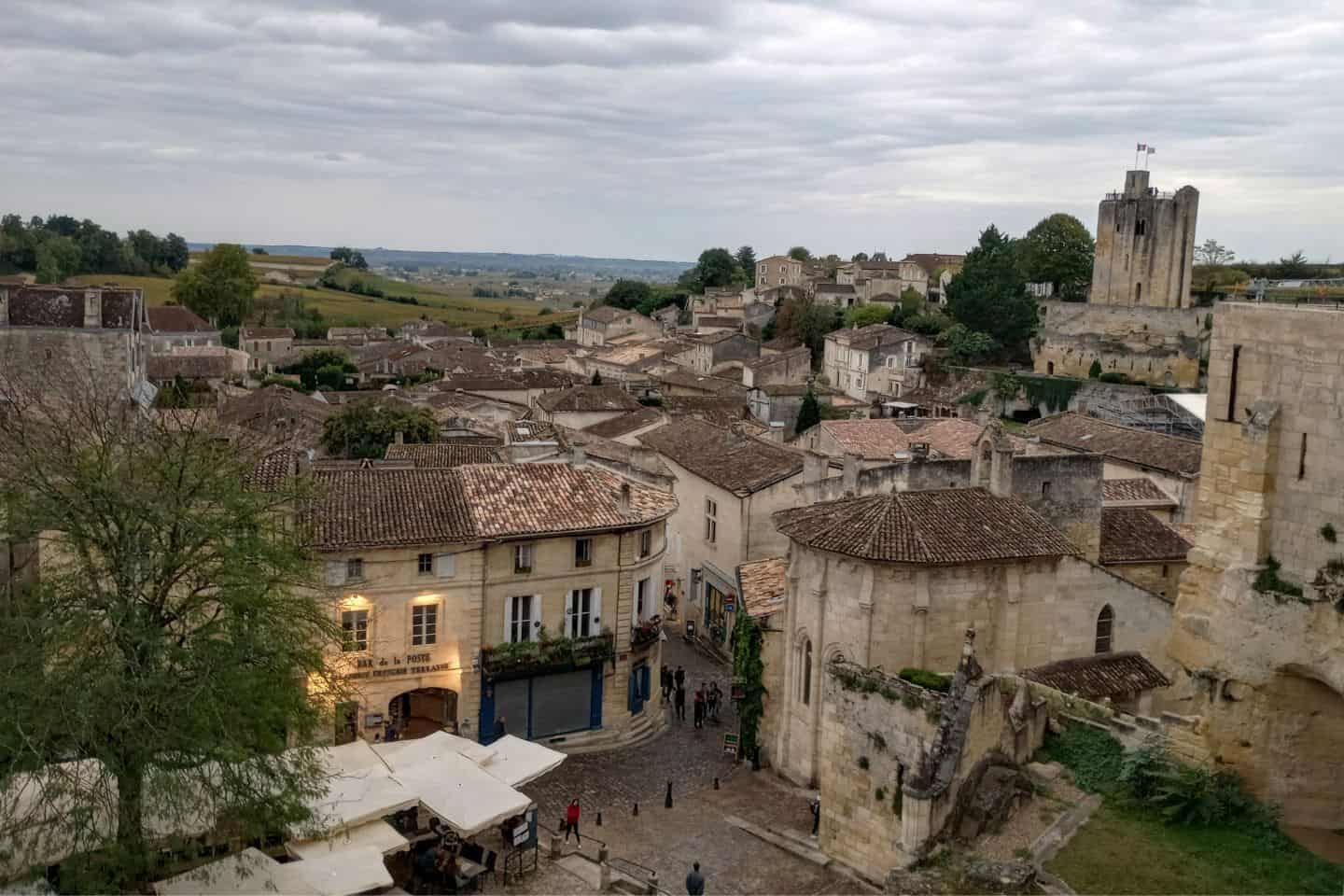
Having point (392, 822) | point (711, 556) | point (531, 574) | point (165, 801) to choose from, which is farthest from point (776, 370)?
point (165, 801)

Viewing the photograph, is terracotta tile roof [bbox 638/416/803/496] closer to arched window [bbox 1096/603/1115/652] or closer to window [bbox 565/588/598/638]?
window [bbox 565/588/598/638]

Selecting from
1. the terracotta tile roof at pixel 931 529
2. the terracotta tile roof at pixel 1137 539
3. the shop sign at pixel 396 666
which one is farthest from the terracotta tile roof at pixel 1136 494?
the shop sign at pixel 396 666

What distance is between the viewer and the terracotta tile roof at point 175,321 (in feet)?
346

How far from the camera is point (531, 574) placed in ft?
102

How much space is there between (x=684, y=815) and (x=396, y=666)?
8.33 meters

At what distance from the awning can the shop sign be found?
7572 mm

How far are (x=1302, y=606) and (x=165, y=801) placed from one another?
57.5ft

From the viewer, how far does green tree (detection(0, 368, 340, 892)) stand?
17.6 m

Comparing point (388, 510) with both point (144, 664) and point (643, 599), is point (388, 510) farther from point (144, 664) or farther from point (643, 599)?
point (144, 664)

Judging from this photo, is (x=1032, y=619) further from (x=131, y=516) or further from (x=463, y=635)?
(x=131, y=516)

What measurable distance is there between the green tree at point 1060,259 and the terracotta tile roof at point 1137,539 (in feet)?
243

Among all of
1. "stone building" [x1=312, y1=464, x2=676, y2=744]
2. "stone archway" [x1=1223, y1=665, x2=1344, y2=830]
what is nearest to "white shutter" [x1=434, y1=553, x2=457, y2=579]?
"stone building" [x1=312, y1=464, x2=676, y2=744]

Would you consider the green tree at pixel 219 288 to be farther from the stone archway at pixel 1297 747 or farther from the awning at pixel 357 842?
the stone archway at pixel 1297 747

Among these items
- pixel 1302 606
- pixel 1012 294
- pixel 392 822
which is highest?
pixel 1012 294
